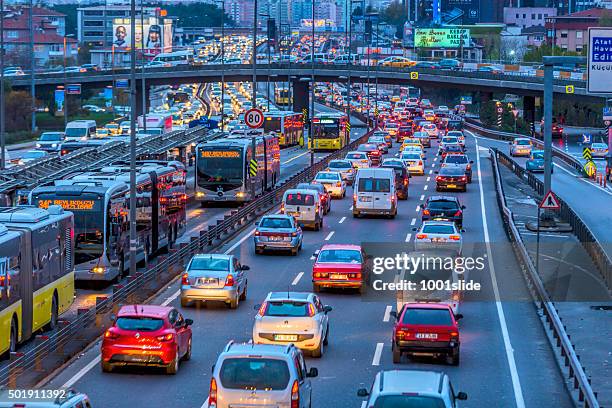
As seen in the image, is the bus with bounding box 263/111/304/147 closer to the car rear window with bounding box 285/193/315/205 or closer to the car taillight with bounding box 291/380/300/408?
the car rear window with bounding box 285/193/315/205

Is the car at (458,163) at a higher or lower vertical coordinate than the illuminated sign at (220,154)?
lower

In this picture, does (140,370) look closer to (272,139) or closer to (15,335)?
(15,335)

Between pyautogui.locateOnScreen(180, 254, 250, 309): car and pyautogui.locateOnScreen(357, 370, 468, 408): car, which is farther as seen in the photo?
pyautogui.locateOnScreen(180, 254, 250, 309): car

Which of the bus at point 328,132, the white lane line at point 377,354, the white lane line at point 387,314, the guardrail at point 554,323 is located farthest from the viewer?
the bus at point 328,132

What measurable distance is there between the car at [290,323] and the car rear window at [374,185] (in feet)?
97.6

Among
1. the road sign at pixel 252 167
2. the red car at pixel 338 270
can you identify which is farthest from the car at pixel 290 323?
the road sign at pixel 252 167

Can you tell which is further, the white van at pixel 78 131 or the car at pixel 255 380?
the white van at pixel 78 131

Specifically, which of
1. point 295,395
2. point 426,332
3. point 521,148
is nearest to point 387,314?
point 426,332

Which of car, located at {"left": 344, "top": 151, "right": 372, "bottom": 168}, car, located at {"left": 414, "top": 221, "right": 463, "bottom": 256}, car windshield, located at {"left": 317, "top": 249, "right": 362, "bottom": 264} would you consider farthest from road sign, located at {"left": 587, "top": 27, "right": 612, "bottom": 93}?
car, located at {"left": 344, "top": 151, "right": 372, "bottom": 168}

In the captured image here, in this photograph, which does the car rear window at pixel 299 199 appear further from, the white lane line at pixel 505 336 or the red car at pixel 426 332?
the red car at pixel 426 332

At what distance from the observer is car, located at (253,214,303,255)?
44.7 metres

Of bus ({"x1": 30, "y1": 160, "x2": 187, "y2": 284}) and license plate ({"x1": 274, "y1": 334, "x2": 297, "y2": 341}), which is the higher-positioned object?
bus ({"x1": 30, "y1": 160, "x2": 187, "y2": 284})

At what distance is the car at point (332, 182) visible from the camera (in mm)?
67188

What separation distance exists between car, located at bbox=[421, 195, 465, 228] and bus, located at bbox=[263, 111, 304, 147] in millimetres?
46313
